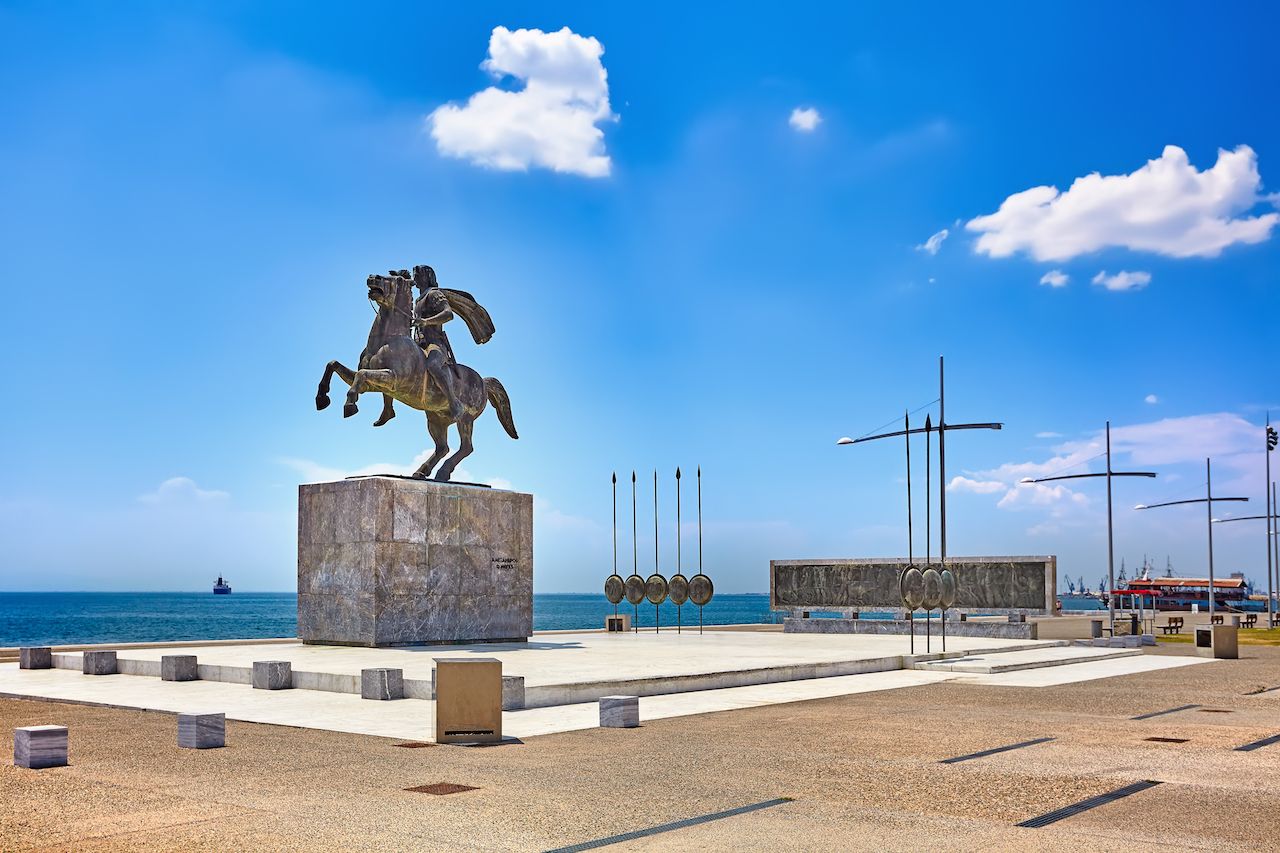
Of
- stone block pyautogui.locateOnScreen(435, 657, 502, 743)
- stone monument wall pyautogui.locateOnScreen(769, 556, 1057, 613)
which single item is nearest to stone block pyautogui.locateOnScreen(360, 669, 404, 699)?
stone block pyautogui.locateOnScreen(435, 657, 502, 743)

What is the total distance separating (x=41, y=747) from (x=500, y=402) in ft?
62.4

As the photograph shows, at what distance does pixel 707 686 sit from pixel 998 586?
868 inches

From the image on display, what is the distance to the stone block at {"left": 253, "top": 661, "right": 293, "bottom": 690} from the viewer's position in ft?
58.0

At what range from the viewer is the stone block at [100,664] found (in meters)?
20.9

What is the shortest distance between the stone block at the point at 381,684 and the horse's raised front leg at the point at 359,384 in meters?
9.94

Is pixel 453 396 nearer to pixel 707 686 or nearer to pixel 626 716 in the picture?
pixel 707 686

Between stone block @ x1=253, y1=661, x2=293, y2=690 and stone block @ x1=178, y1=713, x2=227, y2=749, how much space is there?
18.9ft

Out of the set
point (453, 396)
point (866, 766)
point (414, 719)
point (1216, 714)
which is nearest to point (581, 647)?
point (453, 396)

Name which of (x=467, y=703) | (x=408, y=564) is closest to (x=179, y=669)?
(x=408, y=564)

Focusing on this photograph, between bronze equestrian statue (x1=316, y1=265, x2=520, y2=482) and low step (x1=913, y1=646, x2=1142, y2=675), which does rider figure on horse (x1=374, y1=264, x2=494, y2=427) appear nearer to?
bronze equestrian statue (x1=316, y1=265, x2=520, y2=482)

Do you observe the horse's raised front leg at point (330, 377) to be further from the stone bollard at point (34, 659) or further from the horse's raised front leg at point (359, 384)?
the stone bollard at point (34, 659)

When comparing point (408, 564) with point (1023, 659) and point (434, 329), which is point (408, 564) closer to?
point (434, 329)

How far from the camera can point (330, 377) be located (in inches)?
1004

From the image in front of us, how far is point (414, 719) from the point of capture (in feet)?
46.4
